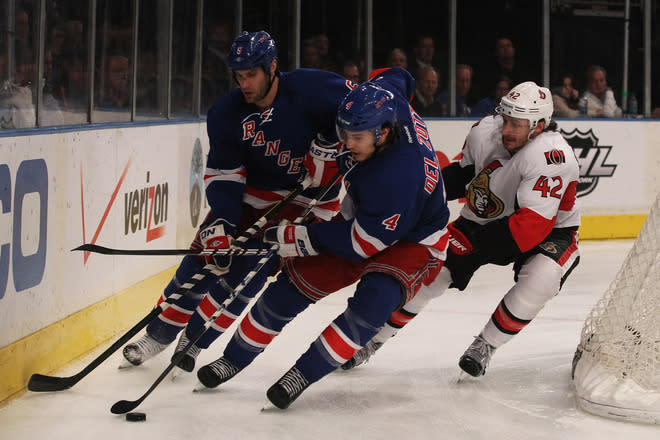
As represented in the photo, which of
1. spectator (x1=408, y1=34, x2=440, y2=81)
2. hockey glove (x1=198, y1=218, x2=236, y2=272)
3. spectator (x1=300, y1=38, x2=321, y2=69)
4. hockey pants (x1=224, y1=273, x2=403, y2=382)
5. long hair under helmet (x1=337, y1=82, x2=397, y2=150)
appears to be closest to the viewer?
long hair under helmet (x1=337, y1=82, x2=397, y2=150)

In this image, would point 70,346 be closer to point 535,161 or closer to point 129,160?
point 129,160

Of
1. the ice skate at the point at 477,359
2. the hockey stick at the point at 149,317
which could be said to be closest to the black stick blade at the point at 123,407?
the hockey stick at the point at 149,317

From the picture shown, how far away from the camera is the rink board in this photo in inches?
106

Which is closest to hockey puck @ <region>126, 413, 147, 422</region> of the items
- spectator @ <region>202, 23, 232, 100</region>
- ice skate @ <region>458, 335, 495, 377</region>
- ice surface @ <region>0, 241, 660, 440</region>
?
ice surface @ <region>0, 241, 660, 440</region>

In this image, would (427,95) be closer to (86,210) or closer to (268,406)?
(86,210)

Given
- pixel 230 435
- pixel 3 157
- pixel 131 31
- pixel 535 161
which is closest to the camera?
pixel 230 435

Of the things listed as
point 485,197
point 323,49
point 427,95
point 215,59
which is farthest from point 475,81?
point 485,197

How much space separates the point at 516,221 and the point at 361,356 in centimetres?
68

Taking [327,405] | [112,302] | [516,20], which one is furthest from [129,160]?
[516,20]

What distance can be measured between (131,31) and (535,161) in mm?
2012

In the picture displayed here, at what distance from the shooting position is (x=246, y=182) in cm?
306

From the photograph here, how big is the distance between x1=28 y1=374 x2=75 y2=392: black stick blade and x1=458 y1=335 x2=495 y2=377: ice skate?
46.8 inches

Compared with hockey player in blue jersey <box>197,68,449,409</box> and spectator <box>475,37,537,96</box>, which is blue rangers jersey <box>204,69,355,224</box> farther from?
spectator <box>475,37,537,96</box>

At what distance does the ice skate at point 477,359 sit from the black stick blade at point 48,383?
1.19 meters
